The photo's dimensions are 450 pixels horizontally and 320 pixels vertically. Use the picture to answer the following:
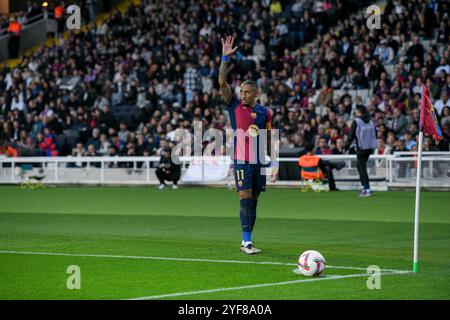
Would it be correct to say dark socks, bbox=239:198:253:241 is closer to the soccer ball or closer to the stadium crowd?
the soccer ball

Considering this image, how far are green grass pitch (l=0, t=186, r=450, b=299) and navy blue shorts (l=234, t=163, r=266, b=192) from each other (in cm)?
95

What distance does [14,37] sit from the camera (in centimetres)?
4678

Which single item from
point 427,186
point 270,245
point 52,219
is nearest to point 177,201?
point 52,219

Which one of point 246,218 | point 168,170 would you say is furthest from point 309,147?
point 246,218

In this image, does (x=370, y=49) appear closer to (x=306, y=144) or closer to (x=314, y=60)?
(x=314, y=60)

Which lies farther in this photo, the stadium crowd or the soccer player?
the stadium crowd

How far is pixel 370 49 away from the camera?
109 feet

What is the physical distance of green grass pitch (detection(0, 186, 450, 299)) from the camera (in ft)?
32.9

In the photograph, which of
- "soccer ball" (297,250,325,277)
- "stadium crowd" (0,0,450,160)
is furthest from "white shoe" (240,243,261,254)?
"stadium crowd" (0,0,450,160)

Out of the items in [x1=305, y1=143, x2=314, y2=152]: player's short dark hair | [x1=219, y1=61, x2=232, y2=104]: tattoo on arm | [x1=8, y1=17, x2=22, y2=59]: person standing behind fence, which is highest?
Result: [x1=8, y1=17, x2=22, y2=59]: person standing behind fence

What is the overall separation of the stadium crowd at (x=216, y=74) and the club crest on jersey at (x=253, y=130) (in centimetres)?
1536

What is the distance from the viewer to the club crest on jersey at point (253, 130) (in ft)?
44.2

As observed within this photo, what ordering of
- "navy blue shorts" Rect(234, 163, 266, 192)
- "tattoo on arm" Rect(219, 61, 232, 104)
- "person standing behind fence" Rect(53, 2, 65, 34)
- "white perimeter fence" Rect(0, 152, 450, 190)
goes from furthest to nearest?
"person standing behind fence" Rect(53, 2, 65, 34)
"white perimeter fence" Rect(0, 152, 450, 190)
"navy blue shorts" Rect(234, 163, 266, 192)
"tattoo on arm" Rect(219, 61, 232, 104)
